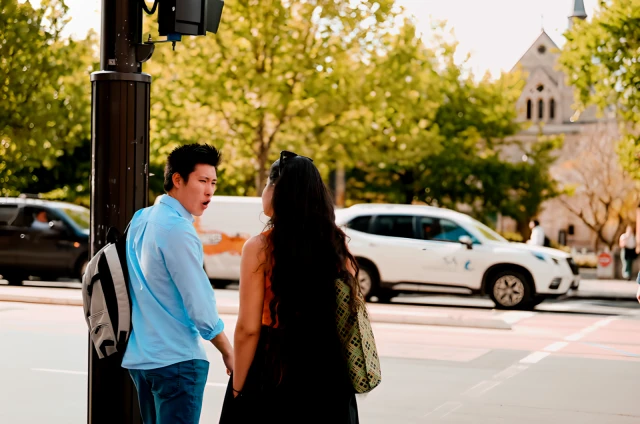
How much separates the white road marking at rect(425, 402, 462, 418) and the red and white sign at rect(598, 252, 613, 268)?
21904mm

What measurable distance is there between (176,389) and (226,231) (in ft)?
51.5

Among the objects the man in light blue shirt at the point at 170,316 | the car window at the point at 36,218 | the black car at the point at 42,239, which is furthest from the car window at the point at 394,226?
the man in light blue shirt at the point at 170,316

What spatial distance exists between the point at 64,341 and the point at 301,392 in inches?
333

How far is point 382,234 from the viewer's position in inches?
704

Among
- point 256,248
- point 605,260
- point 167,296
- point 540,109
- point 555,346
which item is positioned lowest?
point 605,260

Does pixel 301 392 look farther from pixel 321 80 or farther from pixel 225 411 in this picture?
pixel 321 80

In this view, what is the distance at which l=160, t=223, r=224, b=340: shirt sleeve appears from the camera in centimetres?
376

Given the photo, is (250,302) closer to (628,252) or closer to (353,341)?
(353,341)

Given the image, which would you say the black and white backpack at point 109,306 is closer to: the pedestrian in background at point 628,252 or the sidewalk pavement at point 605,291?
the sidewalk pavement at point 605,291

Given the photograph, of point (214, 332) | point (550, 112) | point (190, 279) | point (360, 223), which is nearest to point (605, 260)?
point (360, 223)

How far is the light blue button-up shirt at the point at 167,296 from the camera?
149 inches

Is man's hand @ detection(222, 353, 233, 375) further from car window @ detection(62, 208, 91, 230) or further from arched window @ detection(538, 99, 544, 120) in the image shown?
arched window @ detection(538, 99, 544, 120)

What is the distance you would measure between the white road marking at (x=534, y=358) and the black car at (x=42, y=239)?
35.9 feet

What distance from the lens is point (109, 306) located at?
3859 millimetres
